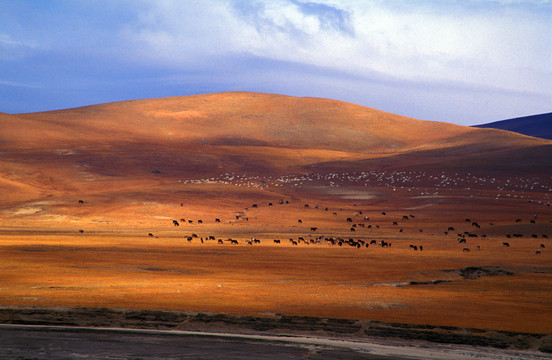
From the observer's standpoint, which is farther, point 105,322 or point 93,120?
point 93,120

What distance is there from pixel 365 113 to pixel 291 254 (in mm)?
140746

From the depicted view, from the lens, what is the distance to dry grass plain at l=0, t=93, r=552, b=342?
2142cm

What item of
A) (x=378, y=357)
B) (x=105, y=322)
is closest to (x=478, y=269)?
(x=378, y=357)

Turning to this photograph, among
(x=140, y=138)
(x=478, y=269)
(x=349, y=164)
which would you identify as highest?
(x=140, y=138)

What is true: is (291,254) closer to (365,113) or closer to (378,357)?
(378,357)

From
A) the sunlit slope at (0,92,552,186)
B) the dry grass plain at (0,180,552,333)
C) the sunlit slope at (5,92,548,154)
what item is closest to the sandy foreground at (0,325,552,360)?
the dry grass plain at (0,180,552,333)

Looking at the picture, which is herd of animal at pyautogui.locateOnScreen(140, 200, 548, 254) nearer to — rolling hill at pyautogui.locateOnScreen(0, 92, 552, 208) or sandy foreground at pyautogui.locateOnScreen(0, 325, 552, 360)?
sandy foreground at pyautogui.locateOnScreen(0, 325, 552, 360)

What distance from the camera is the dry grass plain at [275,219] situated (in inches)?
843

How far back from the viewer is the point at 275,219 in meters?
65.3

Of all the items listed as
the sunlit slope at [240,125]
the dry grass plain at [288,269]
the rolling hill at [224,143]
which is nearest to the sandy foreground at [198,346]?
the dry grass plain at [288,269]

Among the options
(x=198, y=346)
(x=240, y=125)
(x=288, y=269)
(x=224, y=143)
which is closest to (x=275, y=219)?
(x=288, y=269)

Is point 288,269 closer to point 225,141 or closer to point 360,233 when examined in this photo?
point 360,233

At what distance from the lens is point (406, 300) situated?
→ 21312 millimetres

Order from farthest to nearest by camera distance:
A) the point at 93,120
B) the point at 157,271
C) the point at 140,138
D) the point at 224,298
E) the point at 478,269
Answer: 1. the point at 93,120
2. the point at 140,138
3. the point at 478,269
4. the point at 157,271
5. the point at 224,298
